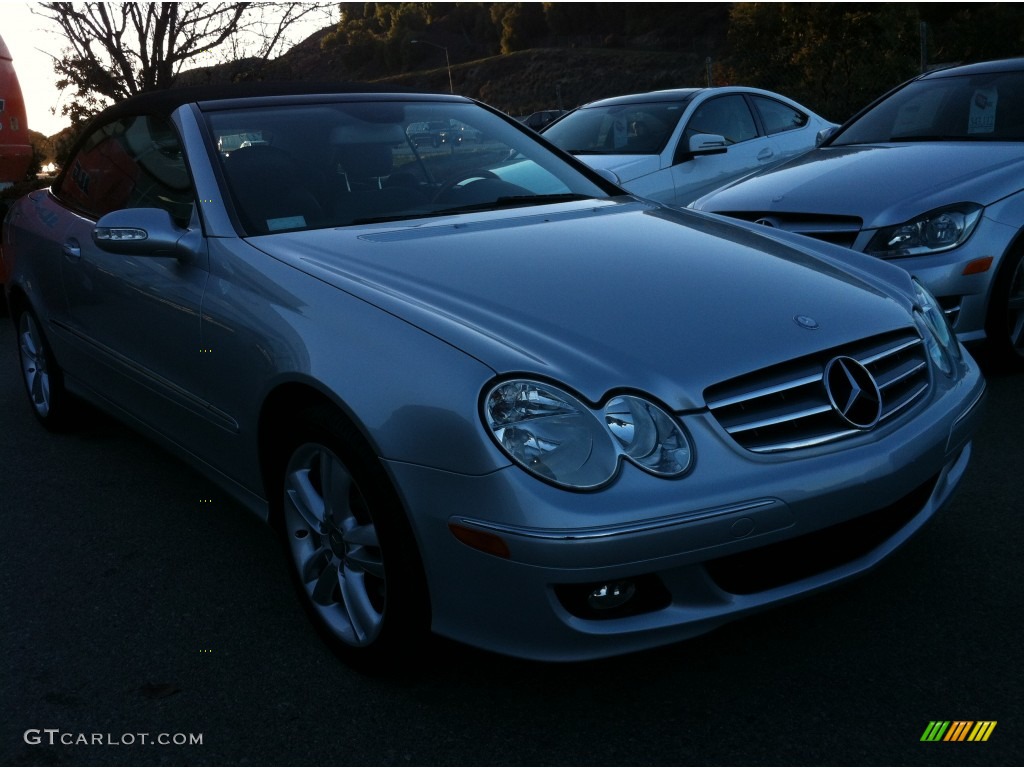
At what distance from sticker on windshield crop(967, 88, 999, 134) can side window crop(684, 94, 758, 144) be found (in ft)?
8.77

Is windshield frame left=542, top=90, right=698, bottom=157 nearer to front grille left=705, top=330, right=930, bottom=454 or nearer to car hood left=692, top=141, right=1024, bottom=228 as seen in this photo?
car hood left=692, top=141, right=1024, bottom=228

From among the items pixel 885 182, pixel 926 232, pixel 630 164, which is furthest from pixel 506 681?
pixel 630 164

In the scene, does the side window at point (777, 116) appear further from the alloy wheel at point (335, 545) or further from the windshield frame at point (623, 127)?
the alloy wheel at point (335, 545)

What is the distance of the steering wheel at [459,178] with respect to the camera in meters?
3.56

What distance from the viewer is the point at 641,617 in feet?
7.30

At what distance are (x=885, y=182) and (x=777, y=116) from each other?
4310mm

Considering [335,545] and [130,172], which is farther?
[130,172]

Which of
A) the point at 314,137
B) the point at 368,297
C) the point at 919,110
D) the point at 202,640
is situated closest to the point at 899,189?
the point at 919,110

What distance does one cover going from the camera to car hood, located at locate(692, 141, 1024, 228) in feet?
15.4

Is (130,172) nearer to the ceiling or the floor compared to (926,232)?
nearer to the ceiling

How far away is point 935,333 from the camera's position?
9.61ft

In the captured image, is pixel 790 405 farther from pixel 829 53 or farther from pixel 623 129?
pixel 829 53

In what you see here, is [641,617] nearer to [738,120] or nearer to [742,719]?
[742,719]

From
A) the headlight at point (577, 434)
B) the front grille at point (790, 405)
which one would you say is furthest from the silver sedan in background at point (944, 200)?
the headlight at point (577, 434)
